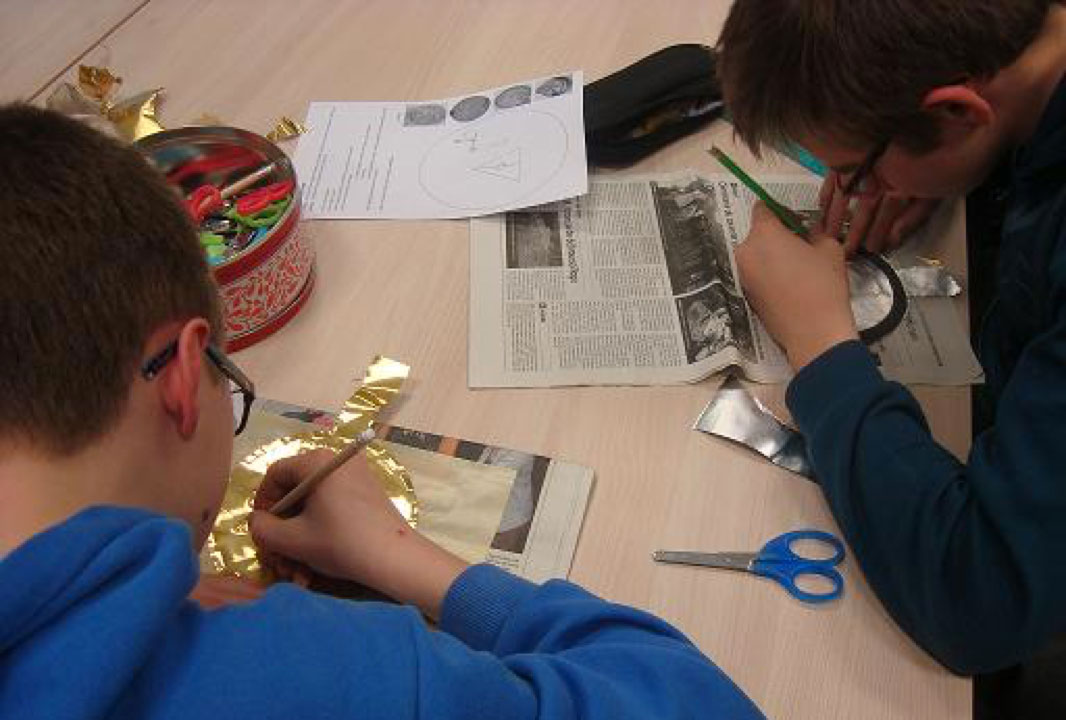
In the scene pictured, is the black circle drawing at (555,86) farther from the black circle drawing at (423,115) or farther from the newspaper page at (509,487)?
the newspaper page at (509,487)

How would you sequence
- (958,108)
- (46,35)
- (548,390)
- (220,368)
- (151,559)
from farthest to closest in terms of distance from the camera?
(46,35) → (548,390) → (958,108) → (220,368) → (151,559)

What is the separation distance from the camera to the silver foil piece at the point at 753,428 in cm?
72

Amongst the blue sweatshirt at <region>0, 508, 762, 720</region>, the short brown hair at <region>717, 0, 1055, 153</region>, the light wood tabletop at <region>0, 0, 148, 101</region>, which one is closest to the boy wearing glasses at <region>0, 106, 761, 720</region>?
the blue sweatshirt at <region>0, 508, 762, 720</region>

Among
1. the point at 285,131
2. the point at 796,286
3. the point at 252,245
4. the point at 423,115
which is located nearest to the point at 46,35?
the point at 285,131

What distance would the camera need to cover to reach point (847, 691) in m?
0.59

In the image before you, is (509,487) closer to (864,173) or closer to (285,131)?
(864,173)

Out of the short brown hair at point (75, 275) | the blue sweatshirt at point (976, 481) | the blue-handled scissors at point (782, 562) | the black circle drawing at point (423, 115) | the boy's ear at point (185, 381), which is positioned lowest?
the blue-handled scissors at point (782, 562)

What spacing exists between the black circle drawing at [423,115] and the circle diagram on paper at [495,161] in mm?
39

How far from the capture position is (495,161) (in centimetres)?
100

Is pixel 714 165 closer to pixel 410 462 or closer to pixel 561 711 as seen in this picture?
pixel 410 462

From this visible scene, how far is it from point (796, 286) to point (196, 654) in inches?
22.6

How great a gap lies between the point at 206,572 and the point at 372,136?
58 centimetres

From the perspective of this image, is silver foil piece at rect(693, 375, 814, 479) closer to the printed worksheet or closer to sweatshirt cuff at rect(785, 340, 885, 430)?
sweatshirt cuff at rect(785, 340, 885, 430)

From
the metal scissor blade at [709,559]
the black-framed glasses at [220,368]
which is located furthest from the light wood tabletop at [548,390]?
the black-framed glasses at [220,368]
